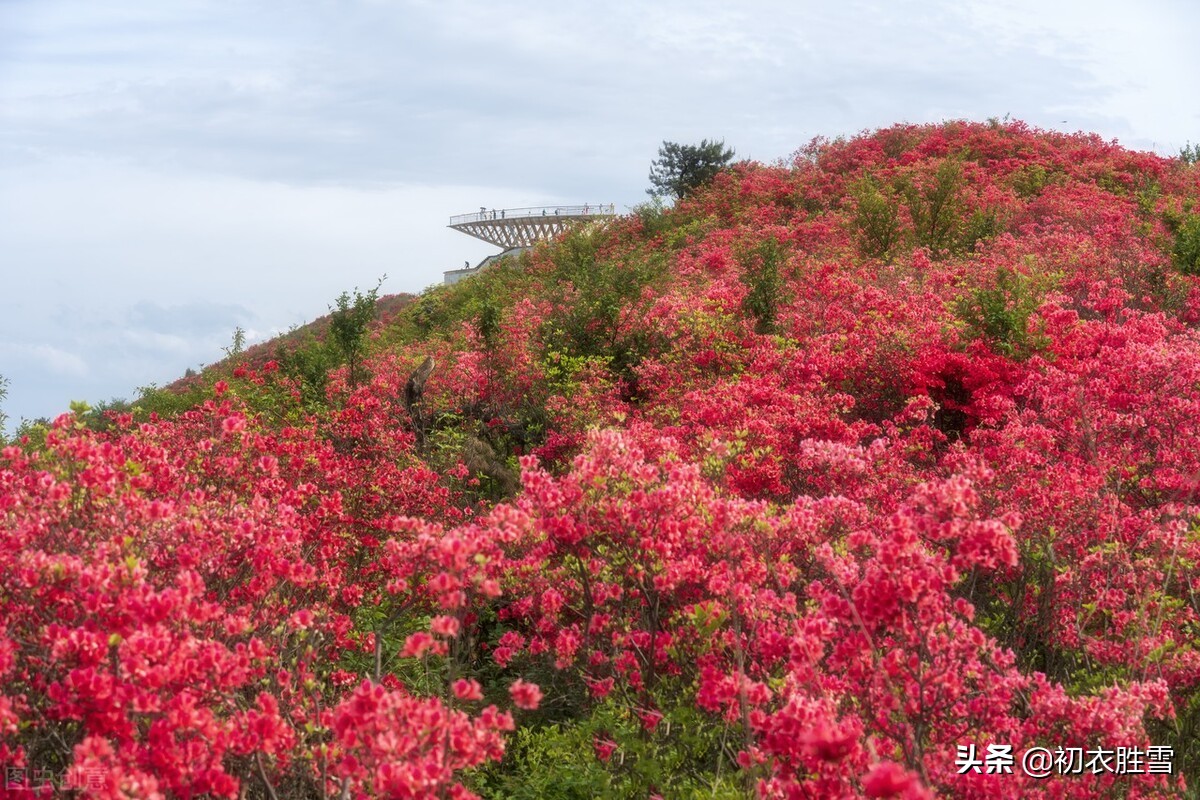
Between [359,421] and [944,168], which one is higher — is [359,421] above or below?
below

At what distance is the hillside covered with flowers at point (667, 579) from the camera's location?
342 centimetres

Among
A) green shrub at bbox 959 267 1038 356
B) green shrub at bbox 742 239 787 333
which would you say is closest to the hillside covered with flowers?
green shrub at bbox 959 267 1038 356

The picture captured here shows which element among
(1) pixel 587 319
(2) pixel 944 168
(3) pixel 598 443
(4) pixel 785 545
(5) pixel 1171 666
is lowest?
(5) pixel 1171 666

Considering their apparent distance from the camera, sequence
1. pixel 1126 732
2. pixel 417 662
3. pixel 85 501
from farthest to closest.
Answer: pixel 417 662 < pixel 85 501 < pixel 1126 732

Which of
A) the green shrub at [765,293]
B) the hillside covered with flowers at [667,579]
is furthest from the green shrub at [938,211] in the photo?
the hillside covered with flowers at [667,579]

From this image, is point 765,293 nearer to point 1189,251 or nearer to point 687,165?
point 1189,251

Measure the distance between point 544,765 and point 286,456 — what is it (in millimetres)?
3758

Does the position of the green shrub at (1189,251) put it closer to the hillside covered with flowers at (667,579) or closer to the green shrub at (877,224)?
the hillside covered with flowers at (667,579)

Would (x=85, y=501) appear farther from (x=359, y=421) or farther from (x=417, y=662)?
(x=359, y=421)

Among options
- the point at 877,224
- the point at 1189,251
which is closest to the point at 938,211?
the point at 877,224

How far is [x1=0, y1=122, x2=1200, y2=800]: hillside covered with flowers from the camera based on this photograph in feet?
11.2

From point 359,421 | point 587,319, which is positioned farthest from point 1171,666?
point 587,319

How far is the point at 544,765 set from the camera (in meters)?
5.48

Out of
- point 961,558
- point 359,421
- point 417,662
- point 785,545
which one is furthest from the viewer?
point 359,421
